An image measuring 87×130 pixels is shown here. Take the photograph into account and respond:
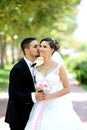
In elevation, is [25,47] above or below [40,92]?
above

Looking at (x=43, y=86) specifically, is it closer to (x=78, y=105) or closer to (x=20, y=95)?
(x=20, y=95)

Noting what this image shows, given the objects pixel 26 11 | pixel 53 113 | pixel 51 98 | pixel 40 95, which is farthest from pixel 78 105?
pixel 40 95

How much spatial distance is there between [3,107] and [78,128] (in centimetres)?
916

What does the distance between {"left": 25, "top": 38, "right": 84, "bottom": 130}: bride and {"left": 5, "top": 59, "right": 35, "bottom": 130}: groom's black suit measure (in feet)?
0.35

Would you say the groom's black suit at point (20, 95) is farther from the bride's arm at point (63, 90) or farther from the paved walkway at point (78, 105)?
the paved walkway at point (78, 105)

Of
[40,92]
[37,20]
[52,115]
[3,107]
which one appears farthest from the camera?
[37,20]

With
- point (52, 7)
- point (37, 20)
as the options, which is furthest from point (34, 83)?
point (37, 20)

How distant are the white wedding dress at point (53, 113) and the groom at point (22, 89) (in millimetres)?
114

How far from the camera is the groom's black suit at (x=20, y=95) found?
7312 millimetres

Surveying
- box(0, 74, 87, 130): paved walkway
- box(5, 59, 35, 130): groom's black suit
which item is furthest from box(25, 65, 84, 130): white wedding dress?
box(0, 74, 87, 130): paved walkway

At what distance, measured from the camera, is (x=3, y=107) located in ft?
54.6

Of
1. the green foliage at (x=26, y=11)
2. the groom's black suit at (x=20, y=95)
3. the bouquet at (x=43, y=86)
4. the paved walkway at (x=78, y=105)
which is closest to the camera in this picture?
the bouquet at (x=43, y=86)

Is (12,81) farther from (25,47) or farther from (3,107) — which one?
(3,107)

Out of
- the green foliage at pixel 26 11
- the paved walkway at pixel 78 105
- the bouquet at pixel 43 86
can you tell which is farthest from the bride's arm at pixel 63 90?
the green foliage at pixel 26 11
